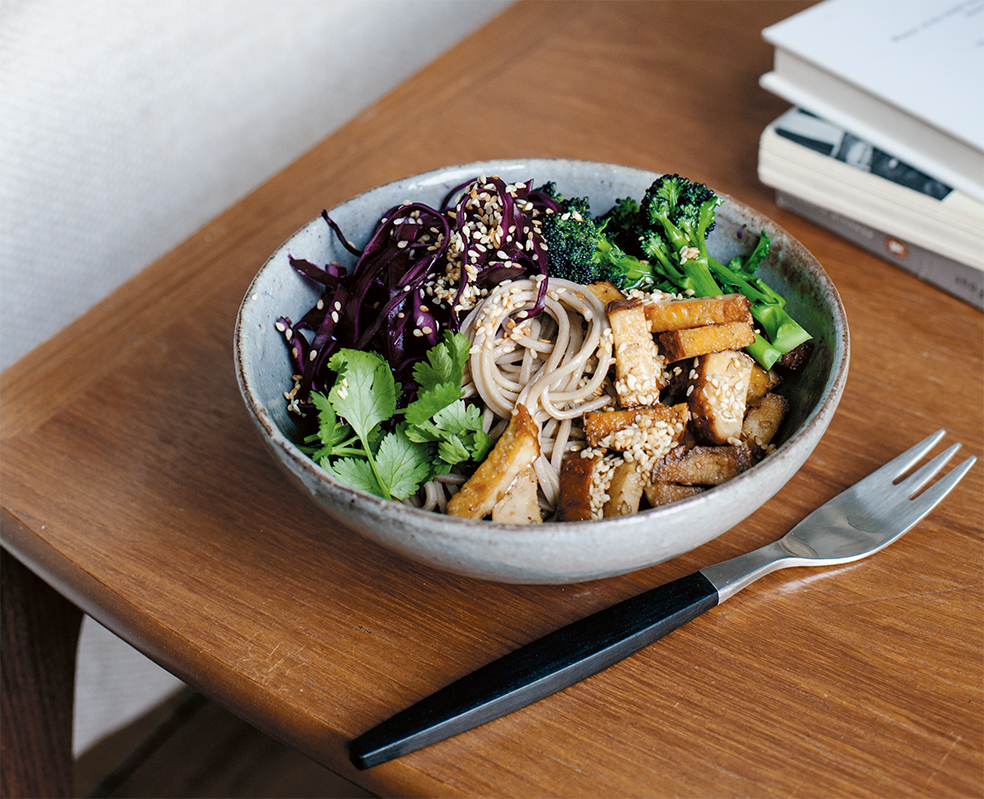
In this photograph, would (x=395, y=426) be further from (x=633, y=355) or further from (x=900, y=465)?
(x=900, y=465)

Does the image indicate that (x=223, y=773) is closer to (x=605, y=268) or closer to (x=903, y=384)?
(x=605, y=268)

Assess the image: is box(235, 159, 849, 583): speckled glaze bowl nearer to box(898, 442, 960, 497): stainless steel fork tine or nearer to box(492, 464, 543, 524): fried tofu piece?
box(492, 464, 543, 524): fried tofu piece

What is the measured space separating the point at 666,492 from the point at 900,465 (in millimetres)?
375

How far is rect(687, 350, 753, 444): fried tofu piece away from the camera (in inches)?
42.0

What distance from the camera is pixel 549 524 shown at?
0.85 m

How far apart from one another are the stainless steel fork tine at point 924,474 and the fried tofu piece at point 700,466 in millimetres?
255

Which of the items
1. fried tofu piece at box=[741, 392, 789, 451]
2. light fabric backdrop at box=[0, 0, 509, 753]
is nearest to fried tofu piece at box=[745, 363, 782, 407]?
fried tofu piece at box=[741, 392, 789, 451]

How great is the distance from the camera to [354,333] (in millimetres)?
1173

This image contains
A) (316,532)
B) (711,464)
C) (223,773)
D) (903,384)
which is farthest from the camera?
(223,773)

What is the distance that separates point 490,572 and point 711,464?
33 cm

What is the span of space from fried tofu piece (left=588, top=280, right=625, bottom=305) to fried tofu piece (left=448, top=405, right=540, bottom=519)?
275mm

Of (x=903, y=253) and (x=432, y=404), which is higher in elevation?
(x=432, y=404)

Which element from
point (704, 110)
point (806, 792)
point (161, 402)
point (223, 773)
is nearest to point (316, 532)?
point (161, 402)

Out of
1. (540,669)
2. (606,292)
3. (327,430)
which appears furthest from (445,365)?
(540,669)
